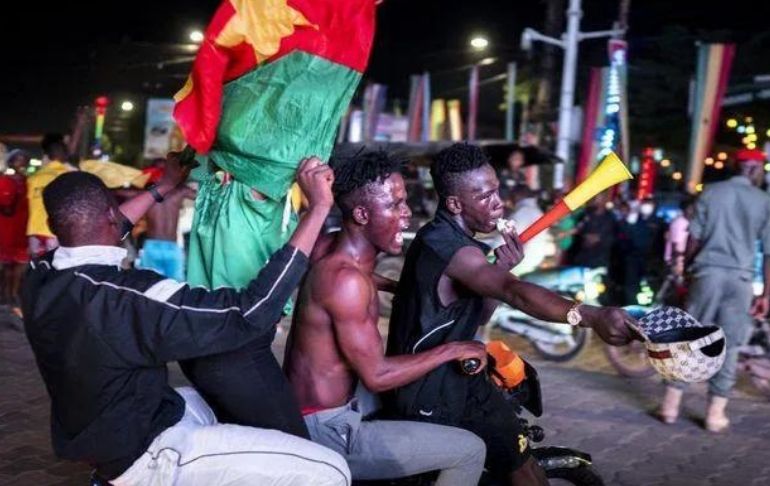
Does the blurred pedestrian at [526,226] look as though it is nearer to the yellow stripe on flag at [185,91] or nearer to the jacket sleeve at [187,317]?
the yellow stripe on flag at [185,91]

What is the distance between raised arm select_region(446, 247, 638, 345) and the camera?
97.7 inches

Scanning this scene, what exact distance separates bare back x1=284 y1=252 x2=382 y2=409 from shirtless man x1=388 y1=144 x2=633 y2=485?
217 millimetres

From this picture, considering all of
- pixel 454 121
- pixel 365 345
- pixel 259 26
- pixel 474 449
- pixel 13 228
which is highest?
pixel 454 121

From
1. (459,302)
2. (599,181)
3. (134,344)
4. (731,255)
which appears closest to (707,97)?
(731,255)

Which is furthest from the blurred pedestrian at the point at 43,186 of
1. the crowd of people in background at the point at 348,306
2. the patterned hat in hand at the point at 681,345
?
the patterned hat in hand at the point at 681,345

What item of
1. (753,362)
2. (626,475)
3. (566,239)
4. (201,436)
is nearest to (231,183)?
(201,436)

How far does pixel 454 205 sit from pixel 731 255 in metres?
3.78

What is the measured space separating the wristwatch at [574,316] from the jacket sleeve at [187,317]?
80cm

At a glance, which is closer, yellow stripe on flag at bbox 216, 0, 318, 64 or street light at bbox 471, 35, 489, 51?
yellow stripe on flag at bbox 216, 0, 318, 64

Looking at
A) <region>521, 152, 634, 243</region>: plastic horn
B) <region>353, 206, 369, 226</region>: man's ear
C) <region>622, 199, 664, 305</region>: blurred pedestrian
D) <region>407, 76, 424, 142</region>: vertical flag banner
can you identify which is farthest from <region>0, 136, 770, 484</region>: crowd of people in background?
<region>407, 76, 424, 142</region>: vertical flag banner

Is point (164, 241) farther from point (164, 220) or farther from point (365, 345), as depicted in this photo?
point (365, 345)

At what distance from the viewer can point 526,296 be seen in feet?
9.29

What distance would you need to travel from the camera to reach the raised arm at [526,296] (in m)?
2.48

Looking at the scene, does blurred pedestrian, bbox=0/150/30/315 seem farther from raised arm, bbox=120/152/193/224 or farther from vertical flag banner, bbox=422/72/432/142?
vertical flag banner, bbox=422/72/432/142
